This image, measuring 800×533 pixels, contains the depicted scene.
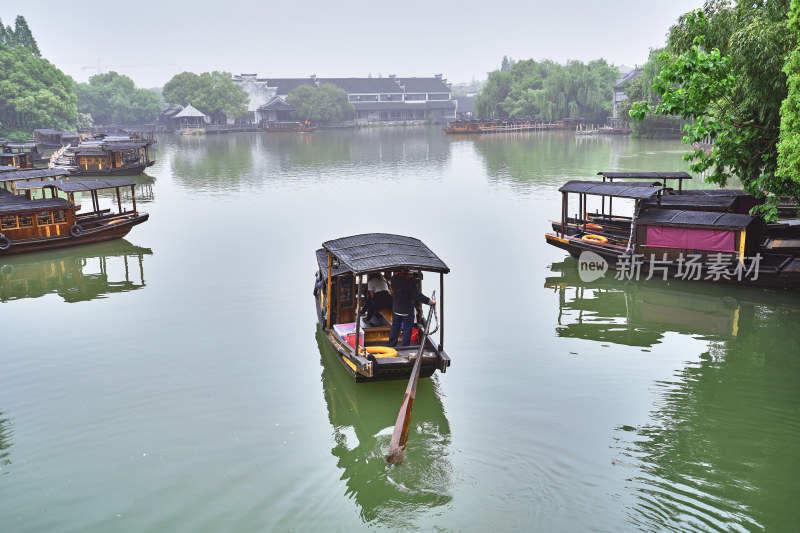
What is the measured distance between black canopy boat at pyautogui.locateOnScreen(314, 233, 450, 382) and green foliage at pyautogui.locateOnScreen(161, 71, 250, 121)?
84.5 m

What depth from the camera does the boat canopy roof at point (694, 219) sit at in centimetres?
1602

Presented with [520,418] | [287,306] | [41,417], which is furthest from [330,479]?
[287,306]

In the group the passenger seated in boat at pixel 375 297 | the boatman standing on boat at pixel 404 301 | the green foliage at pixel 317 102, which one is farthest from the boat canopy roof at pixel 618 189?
the green foliage at pixel 317 102

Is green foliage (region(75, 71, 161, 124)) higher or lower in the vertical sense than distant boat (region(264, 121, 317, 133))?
higher

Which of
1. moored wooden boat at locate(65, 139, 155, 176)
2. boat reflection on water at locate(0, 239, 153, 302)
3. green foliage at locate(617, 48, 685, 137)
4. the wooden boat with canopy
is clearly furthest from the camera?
green foliage at locate(617, 48, 685, 137)

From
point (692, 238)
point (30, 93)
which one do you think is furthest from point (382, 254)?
point (30, 93)

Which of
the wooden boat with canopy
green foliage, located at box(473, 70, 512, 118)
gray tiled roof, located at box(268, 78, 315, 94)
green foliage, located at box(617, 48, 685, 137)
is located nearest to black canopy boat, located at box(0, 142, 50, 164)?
the wooden boat with canopy

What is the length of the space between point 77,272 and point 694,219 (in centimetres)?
1776

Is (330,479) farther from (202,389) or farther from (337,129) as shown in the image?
(337,129)

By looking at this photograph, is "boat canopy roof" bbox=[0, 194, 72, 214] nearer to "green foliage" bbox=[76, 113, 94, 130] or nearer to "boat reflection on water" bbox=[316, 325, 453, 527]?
"boat reflection on water" bbox=[316, 325, 453, 527]

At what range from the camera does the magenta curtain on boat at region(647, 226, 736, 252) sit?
53.1 feet

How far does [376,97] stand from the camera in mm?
109688

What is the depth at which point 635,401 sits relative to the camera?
10539 millimetres

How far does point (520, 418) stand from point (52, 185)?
69.5 ft
